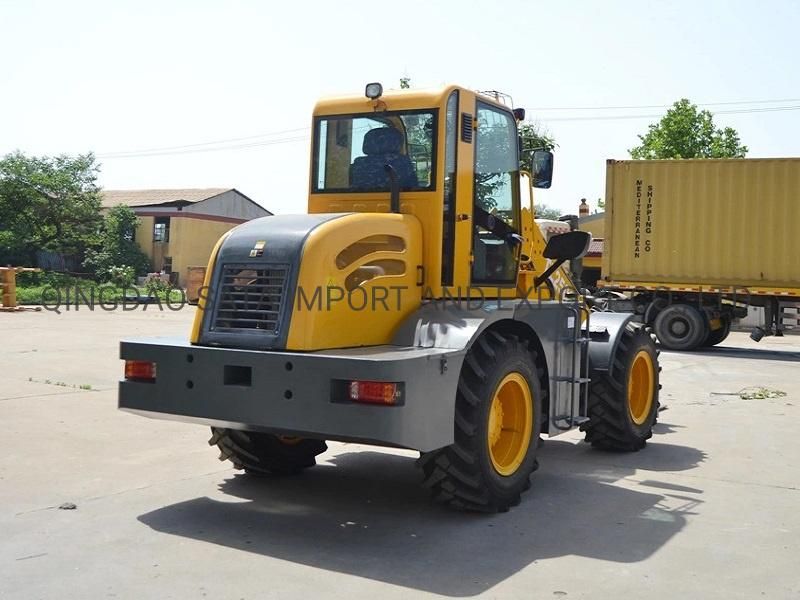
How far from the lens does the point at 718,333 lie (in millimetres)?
20672

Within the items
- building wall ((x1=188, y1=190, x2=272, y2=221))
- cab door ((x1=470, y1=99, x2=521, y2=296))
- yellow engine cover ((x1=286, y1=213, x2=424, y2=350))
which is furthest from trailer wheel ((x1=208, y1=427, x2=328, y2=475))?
building wall ((x1=188, y1=190, x2=272, y2=221))

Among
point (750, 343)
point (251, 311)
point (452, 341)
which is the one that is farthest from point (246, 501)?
point (750, 343)

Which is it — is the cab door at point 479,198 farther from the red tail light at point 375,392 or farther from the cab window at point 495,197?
the red tail light at point 375,392

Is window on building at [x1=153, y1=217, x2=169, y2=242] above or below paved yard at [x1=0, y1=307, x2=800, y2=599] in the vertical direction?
above

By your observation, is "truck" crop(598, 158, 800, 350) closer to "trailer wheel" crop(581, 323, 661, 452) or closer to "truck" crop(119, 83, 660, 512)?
"trailer wheel" crop(581, 323, 661, 452)

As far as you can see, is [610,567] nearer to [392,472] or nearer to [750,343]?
[392,472]

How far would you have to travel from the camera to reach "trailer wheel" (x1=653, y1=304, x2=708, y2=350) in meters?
19.9

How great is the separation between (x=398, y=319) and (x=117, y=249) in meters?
40.3

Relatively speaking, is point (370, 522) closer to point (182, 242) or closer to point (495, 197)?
point (495, 197)

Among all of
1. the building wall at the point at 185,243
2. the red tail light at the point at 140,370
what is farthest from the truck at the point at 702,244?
the building wall at the point at 185,243

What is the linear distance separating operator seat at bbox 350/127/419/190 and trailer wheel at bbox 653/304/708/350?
15015 millimetres

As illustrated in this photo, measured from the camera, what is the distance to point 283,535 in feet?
17.9

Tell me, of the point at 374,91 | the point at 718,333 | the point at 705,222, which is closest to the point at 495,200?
the point at 374,91

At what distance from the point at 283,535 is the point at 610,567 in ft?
6.41
